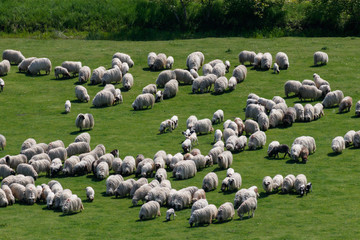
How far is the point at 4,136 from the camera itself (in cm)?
3647

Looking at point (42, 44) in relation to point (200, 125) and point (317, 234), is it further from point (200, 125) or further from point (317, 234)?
point (317, 234)

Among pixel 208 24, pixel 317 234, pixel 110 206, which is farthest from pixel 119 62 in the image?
pixel 317 234

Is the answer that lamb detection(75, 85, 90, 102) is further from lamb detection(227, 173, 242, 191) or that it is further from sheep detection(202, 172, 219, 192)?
lamb detection(227, 173, 242, 191)

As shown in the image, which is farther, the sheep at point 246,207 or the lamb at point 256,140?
the lamb at point 256,140

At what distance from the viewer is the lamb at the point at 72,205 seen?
1011 inches

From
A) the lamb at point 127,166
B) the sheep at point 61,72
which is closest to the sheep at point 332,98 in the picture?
the lamb at point 127,166

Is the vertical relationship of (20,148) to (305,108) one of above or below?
below

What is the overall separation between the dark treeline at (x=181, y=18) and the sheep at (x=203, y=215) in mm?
35429

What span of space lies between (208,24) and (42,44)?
14650 mm

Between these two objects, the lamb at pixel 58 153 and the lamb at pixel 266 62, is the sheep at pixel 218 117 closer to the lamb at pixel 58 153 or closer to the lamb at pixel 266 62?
the lamb at pixel 58 153

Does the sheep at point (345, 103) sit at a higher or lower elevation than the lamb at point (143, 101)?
higher

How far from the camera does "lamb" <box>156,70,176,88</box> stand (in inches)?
1684

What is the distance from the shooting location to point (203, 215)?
77.7ft

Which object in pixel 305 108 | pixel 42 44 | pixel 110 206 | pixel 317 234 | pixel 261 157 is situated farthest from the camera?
pixel 42 44
